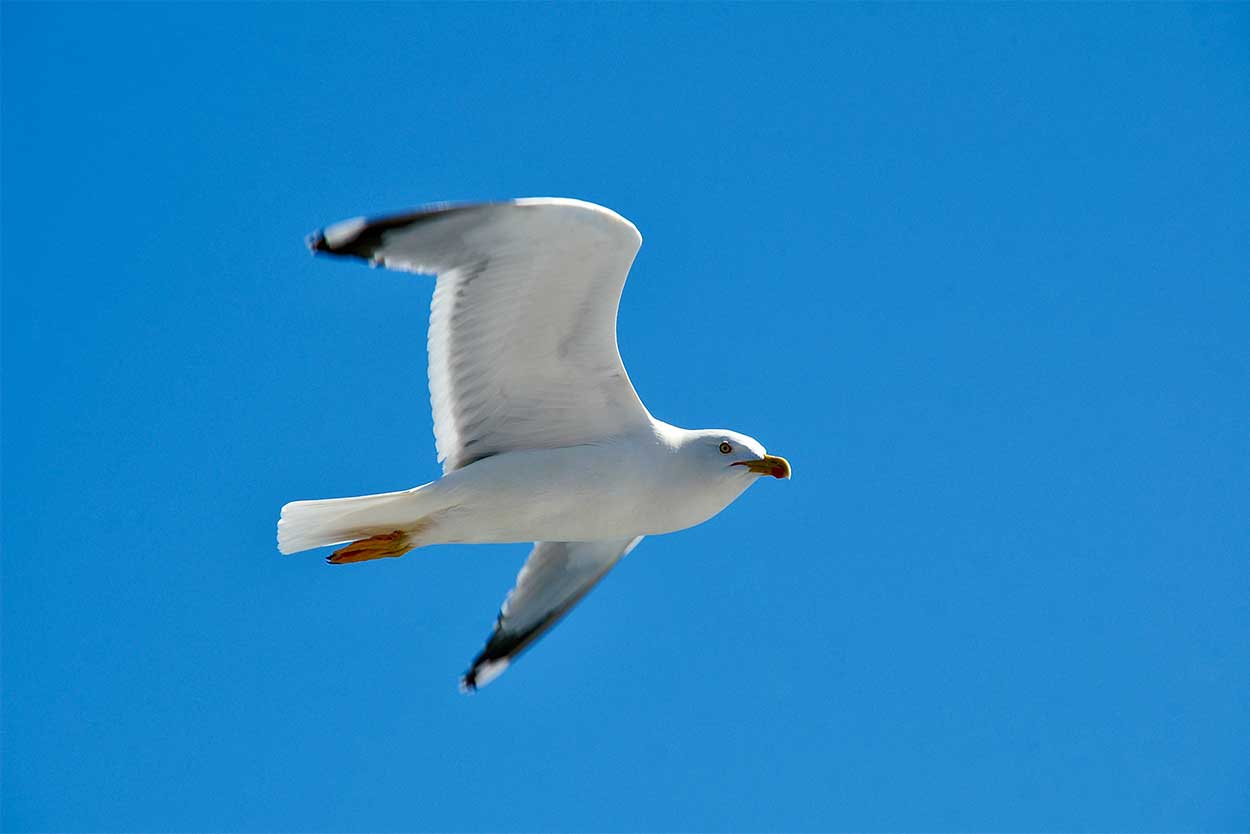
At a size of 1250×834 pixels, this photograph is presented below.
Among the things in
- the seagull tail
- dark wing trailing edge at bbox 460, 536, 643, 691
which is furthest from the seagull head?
the seagull tail

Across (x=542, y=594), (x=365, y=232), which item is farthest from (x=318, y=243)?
(x=542, y=594)

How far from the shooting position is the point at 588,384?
8.28m

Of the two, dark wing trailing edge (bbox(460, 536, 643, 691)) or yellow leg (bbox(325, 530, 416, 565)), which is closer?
yellow leg (bbox(325, 530, 416, 565))

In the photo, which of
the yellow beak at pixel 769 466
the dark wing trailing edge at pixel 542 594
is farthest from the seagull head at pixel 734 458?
the dark wing trailing edge at pixel 542 594

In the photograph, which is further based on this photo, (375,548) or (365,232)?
(375,548)

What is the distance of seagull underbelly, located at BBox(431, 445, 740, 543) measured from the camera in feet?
26.9

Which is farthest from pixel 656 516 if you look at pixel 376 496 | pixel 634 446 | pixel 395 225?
pixel 395 225

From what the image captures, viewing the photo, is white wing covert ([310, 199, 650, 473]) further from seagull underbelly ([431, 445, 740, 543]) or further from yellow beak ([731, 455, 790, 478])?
yellow beak ([731, 455, 790, 478])

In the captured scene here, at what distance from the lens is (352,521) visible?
322 inches

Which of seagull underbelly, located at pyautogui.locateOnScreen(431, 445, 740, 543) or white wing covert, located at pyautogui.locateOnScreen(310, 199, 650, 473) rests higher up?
white wing covert, located at pyautogui.locateOnScreen(310, 199, 650, 473)

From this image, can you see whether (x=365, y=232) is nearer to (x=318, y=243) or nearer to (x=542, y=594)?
(x=318, y=243)

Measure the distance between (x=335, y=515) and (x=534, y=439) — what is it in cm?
116

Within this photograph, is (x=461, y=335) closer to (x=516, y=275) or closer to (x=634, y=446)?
(x=516, y=275)

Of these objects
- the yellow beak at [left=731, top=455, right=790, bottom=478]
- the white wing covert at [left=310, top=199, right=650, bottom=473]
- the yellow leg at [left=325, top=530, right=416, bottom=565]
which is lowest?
the yellow leg at [left=325, top=530, right=416, bottom=565]
